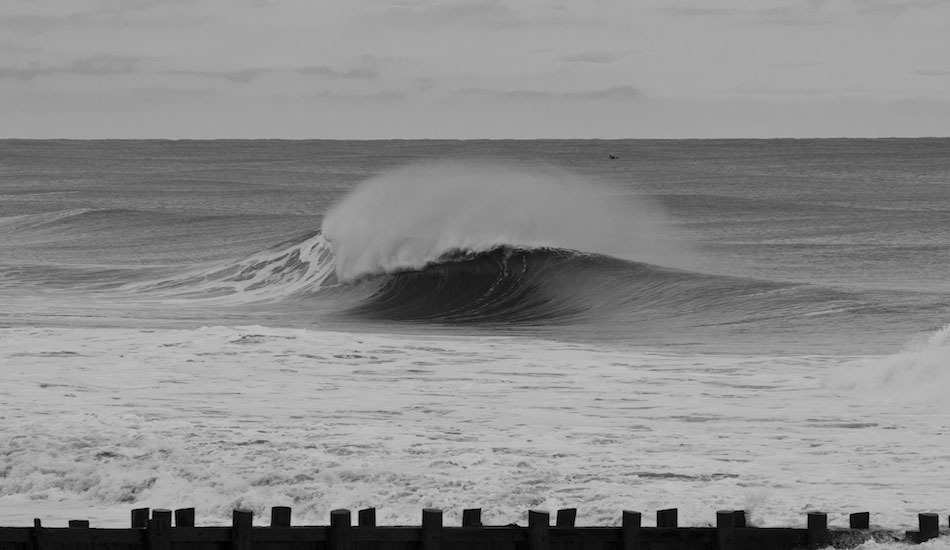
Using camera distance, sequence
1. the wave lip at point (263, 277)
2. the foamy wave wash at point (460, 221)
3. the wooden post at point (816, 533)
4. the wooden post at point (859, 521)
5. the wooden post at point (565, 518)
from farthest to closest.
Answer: the foamy wave wash at point (460, 221) < the wave lip at point (263, 277) < the wooden post at point (859, 521) < the wooden post at point (816, 533) < the wooden post at point (565, 518)

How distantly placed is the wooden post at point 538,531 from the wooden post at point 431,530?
0.54m

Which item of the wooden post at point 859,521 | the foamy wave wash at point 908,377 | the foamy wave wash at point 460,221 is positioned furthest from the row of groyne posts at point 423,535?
the foamy wave wash at point 460,221

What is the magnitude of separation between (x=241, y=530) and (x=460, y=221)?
26.3m

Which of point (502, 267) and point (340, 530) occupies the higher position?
point (502, 267)

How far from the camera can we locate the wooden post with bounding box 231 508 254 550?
764 centimetres

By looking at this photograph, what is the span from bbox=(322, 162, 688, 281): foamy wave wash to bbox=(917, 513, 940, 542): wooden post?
23570mm

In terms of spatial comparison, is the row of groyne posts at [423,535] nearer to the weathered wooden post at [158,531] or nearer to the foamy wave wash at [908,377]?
the weathered wooden post at [158,531]

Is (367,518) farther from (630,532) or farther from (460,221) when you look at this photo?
(460,221)

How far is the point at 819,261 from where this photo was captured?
3706cm

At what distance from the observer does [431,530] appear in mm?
7773

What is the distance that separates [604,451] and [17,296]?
20224 millimetres

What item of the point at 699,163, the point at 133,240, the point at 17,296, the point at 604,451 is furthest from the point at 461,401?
the point at 699,163

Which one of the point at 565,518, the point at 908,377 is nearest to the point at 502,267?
the point at 908,377

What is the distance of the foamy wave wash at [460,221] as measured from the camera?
106 ft
